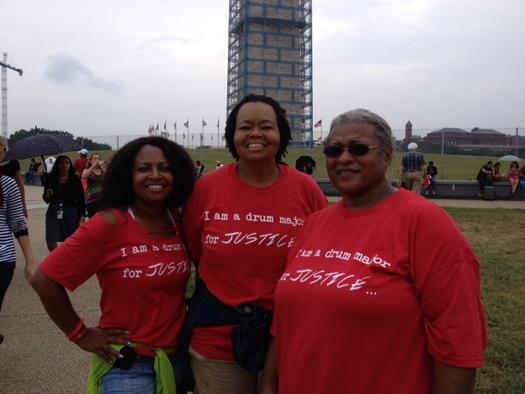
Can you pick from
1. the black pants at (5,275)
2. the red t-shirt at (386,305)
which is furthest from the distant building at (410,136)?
the red t-shirt at (386,305)

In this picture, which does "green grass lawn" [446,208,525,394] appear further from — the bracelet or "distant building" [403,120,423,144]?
"distant building" [403,120,423,144]

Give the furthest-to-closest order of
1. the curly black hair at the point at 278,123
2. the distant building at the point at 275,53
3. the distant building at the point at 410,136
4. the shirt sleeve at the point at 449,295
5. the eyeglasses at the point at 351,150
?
the distant building at the point at 275,53
the distant building at the point at 410,136
the curly black hair at the point at 278,123
the eyeglasses at the point at 351,150
the shirt sleeve at the point at 449,295

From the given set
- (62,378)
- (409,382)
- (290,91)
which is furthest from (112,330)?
(290,91)

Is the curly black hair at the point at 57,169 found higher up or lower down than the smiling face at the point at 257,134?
lower down

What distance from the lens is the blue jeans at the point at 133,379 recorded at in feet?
7.70

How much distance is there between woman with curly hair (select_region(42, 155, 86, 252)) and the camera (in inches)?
290

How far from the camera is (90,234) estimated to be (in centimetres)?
235

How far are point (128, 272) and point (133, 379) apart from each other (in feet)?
1.59

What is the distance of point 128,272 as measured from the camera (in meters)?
2.36

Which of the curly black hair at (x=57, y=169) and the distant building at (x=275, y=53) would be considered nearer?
the curly black hair at (x=57, y=169)

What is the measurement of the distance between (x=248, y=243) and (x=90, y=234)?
2.34 ft

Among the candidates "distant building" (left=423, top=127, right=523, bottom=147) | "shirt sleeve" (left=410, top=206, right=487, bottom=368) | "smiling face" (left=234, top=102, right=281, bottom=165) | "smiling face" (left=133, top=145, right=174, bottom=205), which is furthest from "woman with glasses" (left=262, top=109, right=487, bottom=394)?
"distant building" (left=423, top=127, right=523, bottom=147)

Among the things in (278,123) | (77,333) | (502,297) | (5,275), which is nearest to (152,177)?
(278,123)

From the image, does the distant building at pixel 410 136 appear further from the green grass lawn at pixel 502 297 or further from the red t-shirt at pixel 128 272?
the red t-shirt at pixel 128 272
